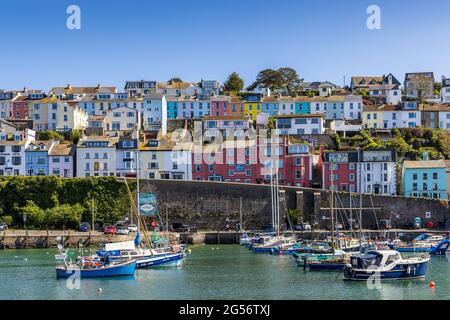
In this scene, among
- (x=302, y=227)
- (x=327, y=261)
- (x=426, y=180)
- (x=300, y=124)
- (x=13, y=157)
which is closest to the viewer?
(x=327, y=261)

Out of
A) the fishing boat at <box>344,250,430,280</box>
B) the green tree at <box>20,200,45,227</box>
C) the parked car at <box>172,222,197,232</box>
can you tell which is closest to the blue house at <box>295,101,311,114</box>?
the parked car at <box>172,222,197,232</box>

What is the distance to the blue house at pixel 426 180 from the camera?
5816 centimetres

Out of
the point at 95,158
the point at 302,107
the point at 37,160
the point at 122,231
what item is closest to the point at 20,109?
the point at 37,160

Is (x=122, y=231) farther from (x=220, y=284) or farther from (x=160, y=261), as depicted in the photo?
(x=220, y=284)

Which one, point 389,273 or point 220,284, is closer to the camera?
point 220,284

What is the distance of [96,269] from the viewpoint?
32.4 meters

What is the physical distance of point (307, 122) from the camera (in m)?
69.1

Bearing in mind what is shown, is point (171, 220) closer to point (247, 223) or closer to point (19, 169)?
point (247, 223)

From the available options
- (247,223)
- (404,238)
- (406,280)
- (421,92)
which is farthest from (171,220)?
(421,92)

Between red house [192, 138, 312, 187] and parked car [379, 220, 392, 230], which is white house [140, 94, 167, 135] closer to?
red house [192, 138, 312, 187]

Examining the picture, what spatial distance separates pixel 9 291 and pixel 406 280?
14.9 metres

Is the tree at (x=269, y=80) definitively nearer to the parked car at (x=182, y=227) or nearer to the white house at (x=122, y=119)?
Result: the white house at (x=122, y=119)

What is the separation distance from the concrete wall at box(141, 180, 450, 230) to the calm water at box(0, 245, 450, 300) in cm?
1372

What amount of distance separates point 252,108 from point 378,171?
73.1 feet
